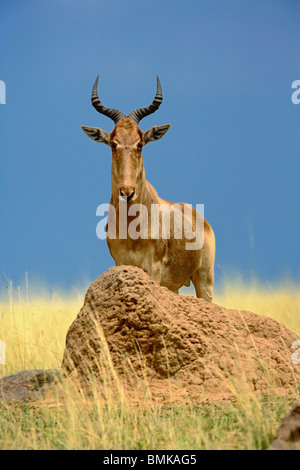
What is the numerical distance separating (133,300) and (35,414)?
1647 mm

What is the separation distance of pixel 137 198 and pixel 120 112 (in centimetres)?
147

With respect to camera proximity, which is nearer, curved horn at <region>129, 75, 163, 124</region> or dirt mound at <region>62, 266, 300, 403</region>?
dirt mound at <region>62, 266, 300, 403</region>

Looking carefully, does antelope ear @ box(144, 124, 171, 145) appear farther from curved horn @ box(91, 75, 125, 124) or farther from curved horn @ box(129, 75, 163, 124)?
curved horn @ box(91, 75, 125, 124)

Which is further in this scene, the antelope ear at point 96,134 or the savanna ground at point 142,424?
the antelope ear at point 96,134

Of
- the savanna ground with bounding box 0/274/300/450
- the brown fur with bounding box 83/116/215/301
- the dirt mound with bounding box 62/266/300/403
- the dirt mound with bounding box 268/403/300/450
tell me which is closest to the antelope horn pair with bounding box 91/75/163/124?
the brown fur with bounding box 83/116/215/301

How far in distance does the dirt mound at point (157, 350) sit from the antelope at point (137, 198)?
88.0 inches

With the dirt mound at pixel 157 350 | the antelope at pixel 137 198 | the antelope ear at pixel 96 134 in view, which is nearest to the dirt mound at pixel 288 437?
the dirt mound at pixel 157 350

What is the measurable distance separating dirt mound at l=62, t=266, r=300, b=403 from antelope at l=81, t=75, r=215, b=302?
2.24 metres

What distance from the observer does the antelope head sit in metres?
8.86

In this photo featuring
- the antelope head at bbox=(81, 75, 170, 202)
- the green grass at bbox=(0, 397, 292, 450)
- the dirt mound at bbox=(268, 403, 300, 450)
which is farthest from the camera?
the antelope head at bbox=(81, 75, 170, 202)

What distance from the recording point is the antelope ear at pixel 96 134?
31.6ft

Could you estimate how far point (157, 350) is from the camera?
6598 mm

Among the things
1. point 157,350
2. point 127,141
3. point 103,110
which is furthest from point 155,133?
point 157,350

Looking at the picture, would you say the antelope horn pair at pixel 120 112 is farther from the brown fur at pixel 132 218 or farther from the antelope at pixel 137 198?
the brown fur at pixel 132 218
